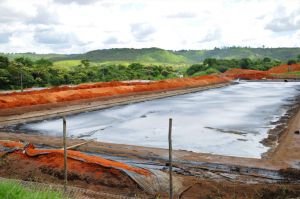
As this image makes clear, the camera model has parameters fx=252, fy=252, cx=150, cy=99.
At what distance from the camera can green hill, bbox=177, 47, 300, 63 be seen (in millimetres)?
150050

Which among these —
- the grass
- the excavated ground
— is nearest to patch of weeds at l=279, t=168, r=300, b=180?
the excavated ground

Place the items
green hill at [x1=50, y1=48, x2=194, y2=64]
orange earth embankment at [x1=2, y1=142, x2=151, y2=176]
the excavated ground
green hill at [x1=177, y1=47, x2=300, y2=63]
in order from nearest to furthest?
the excavated ground < orange earth embankment at [x1=2, y1=142, x2=151, y2=176] < green hill at [x1=50, y1=48, x2=194, y2=64] < green hill at [x1=177, y1=47, x2=300, y2=63]

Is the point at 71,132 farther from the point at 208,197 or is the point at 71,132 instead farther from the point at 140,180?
the point at 208,197

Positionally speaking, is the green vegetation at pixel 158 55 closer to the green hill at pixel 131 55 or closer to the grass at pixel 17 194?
the green hill at pixel 131 55

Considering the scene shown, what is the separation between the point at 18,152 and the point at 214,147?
561 cm

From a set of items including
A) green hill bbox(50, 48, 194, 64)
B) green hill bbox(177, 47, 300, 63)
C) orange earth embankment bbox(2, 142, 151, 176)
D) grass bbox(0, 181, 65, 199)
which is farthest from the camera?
green hill bbox(177, 47, 300, 63)

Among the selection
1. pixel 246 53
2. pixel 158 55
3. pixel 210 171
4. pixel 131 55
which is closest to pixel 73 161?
pixel 210 171

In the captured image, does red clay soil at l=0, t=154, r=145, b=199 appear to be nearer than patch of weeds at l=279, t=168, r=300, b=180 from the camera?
Yes

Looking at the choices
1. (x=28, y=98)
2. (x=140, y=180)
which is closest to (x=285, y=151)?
(x=140, y=180)

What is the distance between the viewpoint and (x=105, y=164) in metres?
5.21

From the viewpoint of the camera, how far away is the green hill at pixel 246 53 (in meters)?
150

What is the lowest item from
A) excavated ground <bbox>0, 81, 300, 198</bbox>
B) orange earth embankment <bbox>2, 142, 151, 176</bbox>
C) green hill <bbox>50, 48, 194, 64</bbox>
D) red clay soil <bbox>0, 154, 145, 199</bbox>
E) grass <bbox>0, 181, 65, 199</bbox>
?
excavated ground <bbox>0, 81, 300, 198</bbox>

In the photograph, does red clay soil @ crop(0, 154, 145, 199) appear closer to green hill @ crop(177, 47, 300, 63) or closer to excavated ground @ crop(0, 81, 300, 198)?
excavated ground @ crop(0, 81, 300, 198)

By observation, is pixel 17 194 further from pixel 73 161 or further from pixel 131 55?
pixel 131 55
